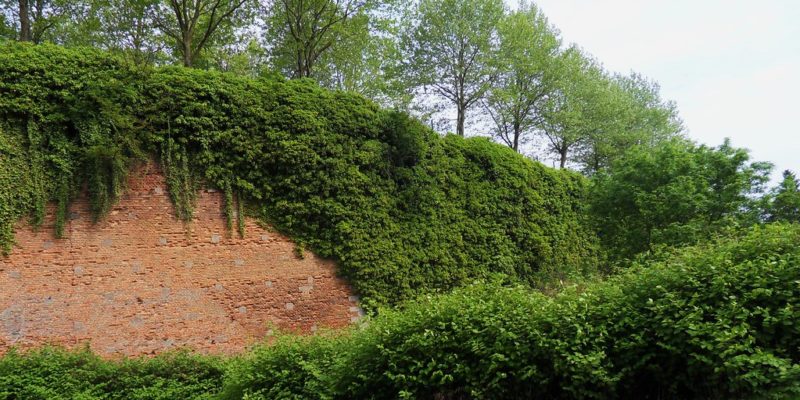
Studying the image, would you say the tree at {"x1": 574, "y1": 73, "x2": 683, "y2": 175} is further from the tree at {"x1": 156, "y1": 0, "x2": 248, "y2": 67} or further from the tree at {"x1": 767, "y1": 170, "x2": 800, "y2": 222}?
the tree at {"x1": 156, "y1": 0, "x2": 248, "y2": 67}

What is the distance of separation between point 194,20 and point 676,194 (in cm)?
1518

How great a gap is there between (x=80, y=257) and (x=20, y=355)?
72.3 inches

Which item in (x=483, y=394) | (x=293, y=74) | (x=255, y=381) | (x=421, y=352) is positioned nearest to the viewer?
(x=483, y=394)

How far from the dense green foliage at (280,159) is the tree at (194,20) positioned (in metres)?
6.16

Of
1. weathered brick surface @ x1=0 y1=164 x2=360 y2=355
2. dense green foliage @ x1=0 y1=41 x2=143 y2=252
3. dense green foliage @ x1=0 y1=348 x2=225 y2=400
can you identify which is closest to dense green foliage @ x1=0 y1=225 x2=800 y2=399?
dense green foliage @ x1=0 y1=348 x2=225 y2=400

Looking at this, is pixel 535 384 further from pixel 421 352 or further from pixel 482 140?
pixel 482 140

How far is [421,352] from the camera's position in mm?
4484

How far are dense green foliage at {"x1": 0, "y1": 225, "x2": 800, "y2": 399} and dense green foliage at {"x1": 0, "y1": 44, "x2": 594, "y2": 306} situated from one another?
4418 millimetres

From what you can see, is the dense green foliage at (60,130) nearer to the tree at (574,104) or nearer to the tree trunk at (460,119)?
the tree trunk at (460,119)

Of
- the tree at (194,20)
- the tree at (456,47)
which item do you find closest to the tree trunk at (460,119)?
the tree at (456,47)

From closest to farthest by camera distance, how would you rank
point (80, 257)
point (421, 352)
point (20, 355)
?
point (421, 352)
point (20, 355)
point (80, 257)

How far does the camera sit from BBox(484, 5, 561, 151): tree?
70.9ft

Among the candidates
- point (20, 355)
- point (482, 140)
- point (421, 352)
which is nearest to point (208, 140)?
point (20, 355)

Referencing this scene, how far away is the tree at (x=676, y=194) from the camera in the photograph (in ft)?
35.1
